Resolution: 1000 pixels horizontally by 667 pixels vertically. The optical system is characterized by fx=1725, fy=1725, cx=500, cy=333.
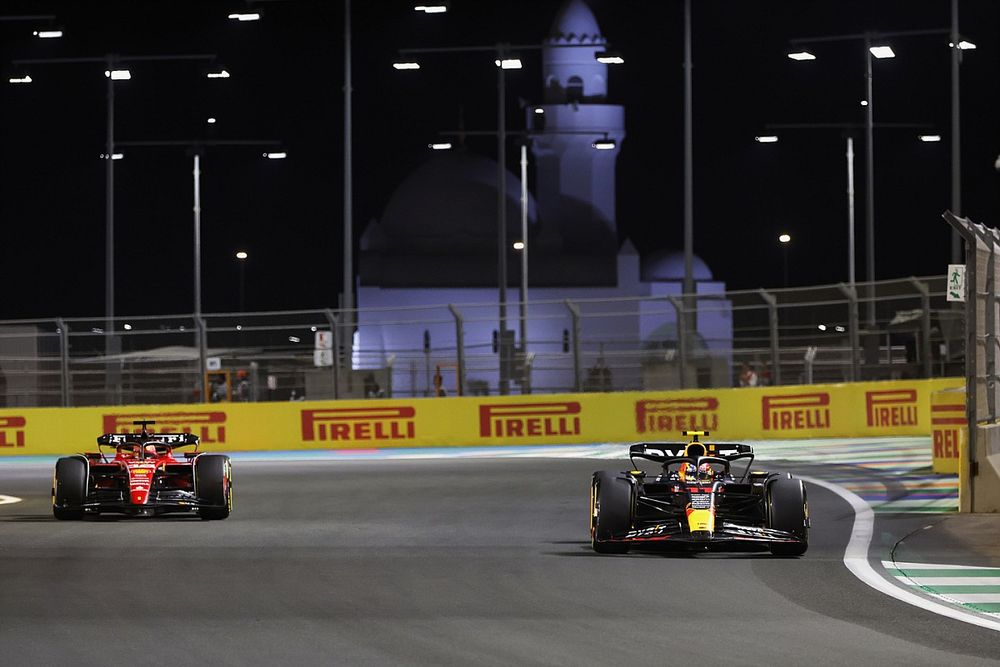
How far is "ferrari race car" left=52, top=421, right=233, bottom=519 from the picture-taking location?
50.0ft

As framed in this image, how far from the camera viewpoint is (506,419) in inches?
1126

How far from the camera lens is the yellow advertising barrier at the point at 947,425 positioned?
711 inches

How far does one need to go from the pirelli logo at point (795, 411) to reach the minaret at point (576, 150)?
194ft

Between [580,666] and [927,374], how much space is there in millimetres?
20843

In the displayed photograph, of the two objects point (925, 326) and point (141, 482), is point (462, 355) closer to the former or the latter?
point (925, 326)

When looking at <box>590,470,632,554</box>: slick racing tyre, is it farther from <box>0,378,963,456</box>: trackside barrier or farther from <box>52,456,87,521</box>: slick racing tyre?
<box>0,378,963,456</box>: trackside barrier

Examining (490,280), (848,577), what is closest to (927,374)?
(848,577)

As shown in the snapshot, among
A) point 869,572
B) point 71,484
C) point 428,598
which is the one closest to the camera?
point 428,598

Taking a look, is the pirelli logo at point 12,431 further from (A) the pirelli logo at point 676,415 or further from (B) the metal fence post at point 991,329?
(B) the metal fence post at point 991,329

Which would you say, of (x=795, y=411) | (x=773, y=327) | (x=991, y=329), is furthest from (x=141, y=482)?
(x=773, y=327)

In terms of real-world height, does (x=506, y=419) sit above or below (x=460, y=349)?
below

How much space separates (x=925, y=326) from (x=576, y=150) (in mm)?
60946

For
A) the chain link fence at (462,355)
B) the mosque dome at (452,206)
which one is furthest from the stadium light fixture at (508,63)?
the mosque dome at (452,206)

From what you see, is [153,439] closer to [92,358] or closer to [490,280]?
[92,358]
